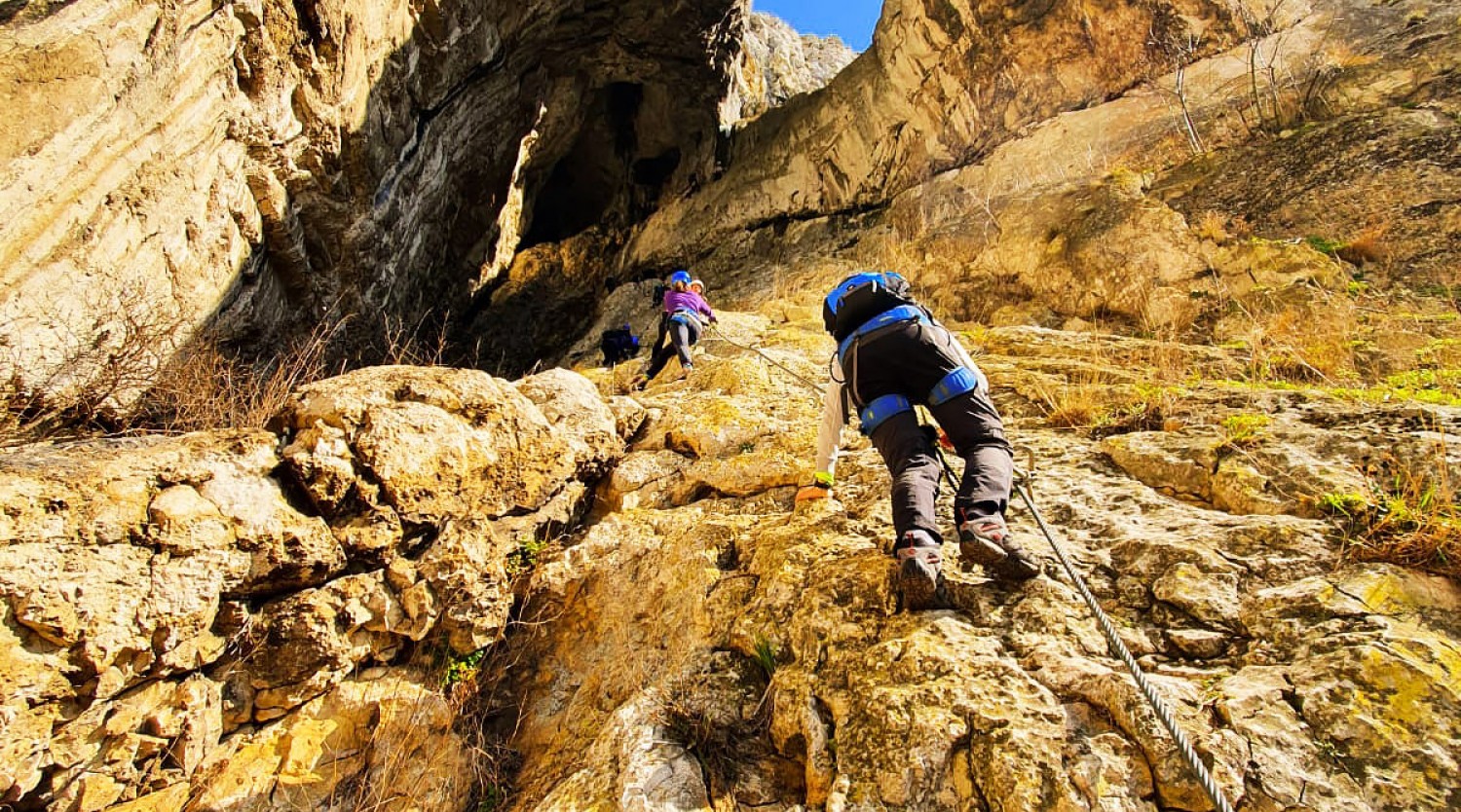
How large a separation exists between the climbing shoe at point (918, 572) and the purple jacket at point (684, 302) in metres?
5.69

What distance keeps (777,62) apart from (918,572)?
20902 millimetres

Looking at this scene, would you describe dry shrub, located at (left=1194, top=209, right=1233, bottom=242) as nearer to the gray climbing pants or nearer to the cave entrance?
the gray climbing pants

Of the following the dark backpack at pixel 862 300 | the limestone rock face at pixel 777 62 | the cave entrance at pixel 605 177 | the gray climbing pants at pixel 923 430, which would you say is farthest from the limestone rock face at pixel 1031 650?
the limestone rock face at pixel 777 62

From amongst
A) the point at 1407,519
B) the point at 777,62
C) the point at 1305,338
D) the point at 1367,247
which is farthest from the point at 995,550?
the point at 777,62

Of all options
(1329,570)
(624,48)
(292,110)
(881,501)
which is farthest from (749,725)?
(624,48)

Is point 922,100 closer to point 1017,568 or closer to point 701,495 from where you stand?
point 701,495

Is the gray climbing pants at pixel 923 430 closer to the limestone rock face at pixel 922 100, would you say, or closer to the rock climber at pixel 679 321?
the rock climber at pixel 679 321

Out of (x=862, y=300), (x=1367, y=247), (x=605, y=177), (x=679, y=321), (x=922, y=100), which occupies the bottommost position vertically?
(x=1367, y=247)

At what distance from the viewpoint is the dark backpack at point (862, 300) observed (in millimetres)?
3533

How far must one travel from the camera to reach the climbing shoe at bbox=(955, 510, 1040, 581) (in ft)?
8.63

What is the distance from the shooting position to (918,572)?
259 centimetres

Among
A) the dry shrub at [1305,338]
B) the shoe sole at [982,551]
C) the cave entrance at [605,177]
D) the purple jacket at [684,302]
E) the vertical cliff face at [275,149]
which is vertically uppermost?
the cave entrance at [605,177]

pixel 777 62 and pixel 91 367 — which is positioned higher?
pixel 777 62

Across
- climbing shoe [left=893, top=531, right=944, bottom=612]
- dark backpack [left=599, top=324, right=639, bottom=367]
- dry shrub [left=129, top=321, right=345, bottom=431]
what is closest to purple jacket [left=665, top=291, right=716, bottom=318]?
dark backpack [left=599, top=324, right=639, bottom=367]
